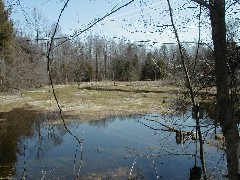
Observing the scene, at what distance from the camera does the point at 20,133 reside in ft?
76.8

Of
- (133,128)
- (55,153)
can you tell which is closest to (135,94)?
(133,128)

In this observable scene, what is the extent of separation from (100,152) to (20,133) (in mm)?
7194

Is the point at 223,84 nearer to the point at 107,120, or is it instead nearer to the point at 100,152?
the point at 100,152

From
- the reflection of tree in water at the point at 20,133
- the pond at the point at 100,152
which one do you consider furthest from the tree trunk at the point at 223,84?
the reflection of tree in water at the point at 20,133

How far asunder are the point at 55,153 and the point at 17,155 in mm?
1921

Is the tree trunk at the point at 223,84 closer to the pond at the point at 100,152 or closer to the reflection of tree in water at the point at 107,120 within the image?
the pond at the point at 100,152

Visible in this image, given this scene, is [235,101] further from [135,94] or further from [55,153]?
[135,94]

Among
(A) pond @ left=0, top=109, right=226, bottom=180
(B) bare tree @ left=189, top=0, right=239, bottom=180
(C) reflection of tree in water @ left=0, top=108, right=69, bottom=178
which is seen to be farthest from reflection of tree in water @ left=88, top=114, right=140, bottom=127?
(B) bare tree @ left=189, top=0, right=239, bottom=180

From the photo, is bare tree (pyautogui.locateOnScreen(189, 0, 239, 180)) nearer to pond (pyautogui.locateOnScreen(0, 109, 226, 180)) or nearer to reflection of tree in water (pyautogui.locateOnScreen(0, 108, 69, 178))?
pond (pyautogui.locateOnScreen(0, 109, 226, 180))

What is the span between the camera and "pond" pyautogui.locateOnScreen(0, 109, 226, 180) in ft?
49.9

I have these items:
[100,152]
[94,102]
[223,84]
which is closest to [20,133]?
[100,152]

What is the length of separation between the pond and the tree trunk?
725 cm

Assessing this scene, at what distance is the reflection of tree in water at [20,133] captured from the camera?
17.8 m

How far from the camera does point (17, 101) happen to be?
127ft
